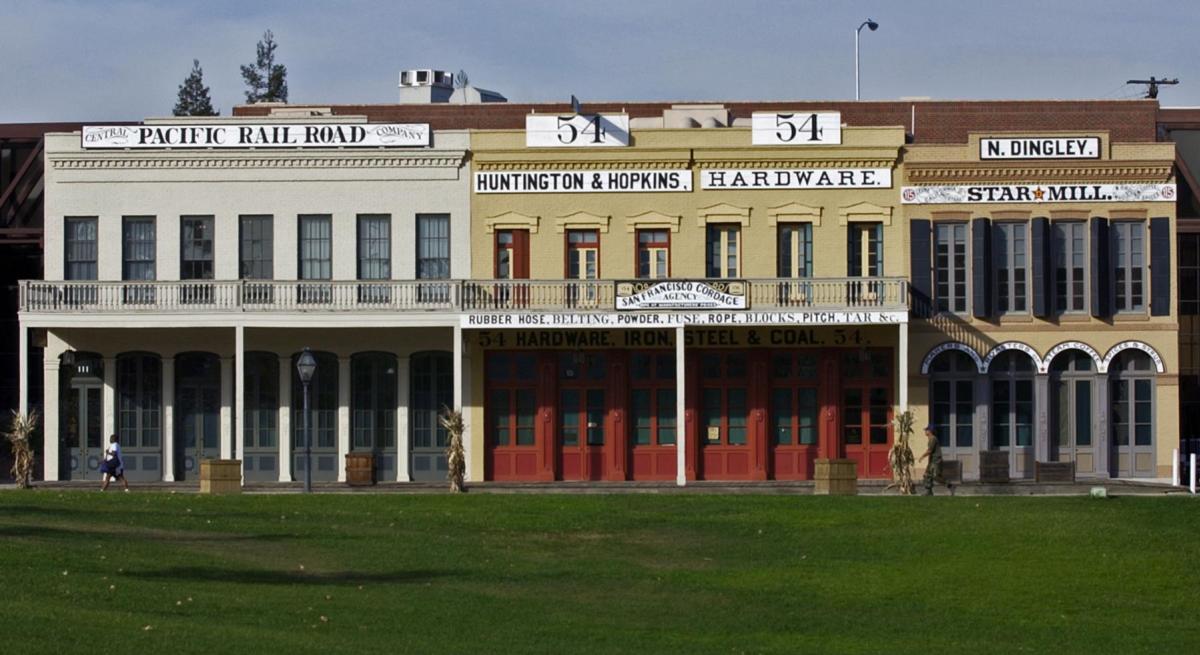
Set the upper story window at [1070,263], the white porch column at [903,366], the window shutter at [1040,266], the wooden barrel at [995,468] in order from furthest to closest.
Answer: the upper story window at [1070,263] → the window shutter at [1040,266] → the white porch column at [903,366] → the wooden barrel at [995,468]

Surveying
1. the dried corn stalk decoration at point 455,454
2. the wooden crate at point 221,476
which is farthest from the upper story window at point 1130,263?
the wooden crate at point 221,476

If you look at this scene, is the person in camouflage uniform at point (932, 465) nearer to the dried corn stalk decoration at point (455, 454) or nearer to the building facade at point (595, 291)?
the building facade at point (595, 291)

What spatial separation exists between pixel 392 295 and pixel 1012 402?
1386cm

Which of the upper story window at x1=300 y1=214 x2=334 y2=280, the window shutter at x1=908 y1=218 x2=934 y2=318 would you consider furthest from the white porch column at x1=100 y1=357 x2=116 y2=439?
the window shutter at x1=908 y1=218 x2=934 y2=318

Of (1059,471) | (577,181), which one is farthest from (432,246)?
(1059,471)

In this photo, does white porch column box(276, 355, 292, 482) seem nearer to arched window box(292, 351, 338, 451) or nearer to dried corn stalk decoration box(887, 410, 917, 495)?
arched window box(292, 351, 338, 451)

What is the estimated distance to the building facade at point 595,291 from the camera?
43219 millimetres

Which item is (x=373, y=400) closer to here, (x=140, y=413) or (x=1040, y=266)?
(x=140, y=413)

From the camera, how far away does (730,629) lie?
Result: 22078 millimetres

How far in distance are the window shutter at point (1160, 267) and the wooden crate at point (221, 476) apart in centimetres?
2012

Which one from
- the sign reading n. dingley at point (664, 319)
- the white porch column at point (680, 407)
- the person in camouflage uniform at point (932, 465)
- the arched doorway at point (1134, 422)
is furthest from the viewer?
the arched doorway at point (1134, 422)

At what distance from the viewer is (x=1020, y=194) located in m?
43.4

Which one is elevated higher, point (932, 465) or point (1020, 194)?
point (1020, 194)

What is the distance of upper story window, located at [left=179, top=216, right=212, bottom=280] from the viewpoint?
145 feet
